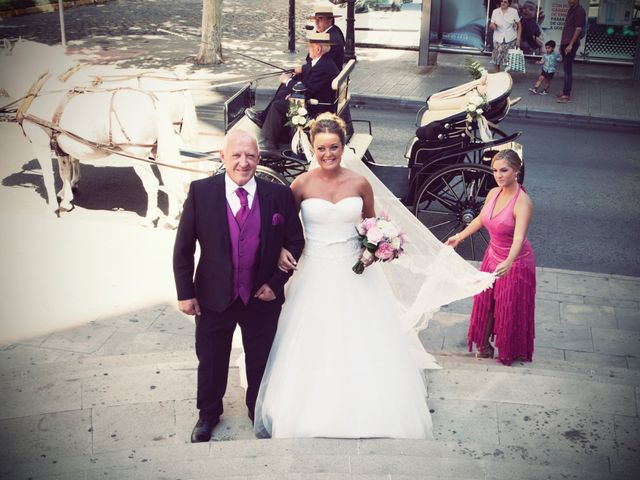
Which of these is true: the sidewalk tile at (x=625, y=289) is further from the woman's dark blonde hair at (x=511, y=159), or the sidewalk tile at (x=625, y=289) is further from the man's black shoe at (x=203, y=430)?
the man's black shoe at (x=203, y=430)

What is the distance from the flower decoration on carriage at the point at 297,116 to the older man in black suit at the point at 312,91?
36cm

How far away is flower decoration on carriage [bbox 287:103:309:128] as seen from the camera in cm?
796

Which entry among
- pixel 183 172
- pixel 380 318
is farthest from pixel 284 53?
pixel 380 318

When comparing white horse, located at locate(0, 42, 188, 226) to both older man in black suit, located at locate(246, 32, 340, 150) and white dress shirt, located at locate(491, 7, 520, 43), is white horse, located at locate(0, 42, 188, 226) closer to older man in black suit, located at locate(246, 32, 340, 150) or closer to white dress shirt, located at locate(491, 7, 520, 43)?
older man in black suit, located at locate(246, 32, 340, 150)

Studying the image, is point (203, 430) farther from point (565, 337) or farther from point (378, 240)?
point (565, 337)

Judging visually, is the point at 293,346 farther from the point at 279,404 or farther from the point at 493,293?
the point at 493,293

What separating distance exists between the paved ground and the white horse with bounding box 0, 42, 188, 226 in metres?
0.71

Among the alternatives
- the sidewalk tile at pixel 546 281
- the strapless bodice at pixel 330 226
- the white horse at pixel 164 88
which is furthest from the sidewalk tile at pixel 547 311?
the white horse at pixel 164 88

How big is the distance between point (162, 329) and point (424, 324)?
7.99ft

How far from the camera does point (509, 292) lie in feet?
19.0

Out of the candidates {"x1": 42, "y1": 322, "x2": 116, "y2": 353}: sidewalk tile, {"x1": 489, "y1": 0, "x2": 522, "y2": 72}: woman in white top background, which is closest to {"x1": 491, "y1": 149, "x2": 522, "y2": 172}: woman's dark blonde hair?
{"x1": 42, "y1": 322, "x2": 116, "y2": 353}: sidewalk tile

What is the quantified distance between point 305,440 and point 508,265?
209 centimetres

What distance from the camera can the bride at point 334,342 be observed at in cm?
481

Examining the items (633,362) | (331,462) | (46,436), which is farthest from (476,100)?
(46,436)
